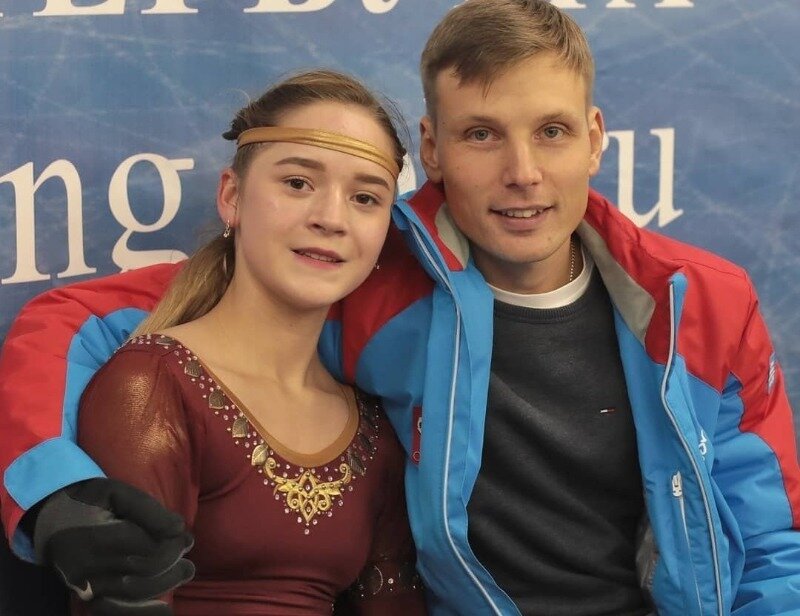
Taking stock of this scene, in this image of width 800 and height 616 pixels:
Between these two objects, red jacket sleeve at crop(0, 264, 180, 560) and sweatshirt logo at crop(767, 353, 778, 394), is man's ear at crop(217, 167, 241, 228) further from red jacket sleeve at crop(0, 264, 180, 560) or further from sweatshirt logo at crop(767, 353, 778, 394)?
sweatshirt logo at crop(767, 353, 778, 394)

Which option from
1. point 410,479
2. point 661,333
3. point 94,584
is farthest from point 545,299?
point 94,584

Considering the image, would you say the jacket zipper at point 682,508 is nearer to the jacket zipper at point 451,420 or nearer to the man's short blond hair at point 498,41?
the jacket zipper at point 451,420

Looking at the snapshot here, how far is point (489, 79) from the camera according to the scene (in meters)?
1.56

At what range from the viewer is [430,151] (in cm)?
167

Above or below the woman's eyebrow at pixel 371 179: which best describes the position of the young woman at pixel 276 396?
below

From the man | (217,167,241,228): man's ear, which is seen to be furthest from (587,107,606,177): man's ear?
(217,167,241,228): man's ear

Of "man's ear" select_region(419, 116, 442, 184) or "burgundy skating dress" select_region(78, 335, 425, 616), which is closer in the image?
"burgundy skating dress" select_region(78, 335, 425, 616)

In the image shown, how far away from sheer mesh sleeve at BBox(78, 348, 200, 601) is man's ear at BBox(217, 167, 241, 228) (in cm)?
23

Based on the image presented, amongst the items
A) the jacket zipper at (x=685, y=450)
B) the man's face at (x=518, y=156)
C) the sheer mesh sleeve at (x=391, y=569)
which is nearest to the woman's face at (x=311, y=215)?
the man's face at (x=518, y=156)

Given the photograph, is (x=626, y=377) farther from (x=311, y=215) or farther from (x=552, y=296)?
(x=311, y=215)

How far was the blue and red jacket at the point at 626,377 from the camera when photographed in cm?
154

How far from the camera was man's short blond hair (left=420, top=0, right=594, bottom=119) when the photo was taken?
1.57 metres

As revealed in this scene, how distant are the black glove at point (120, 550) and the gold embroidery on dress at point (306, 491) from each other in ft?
0.63

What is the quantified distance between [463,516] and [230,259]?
44 centimetres
